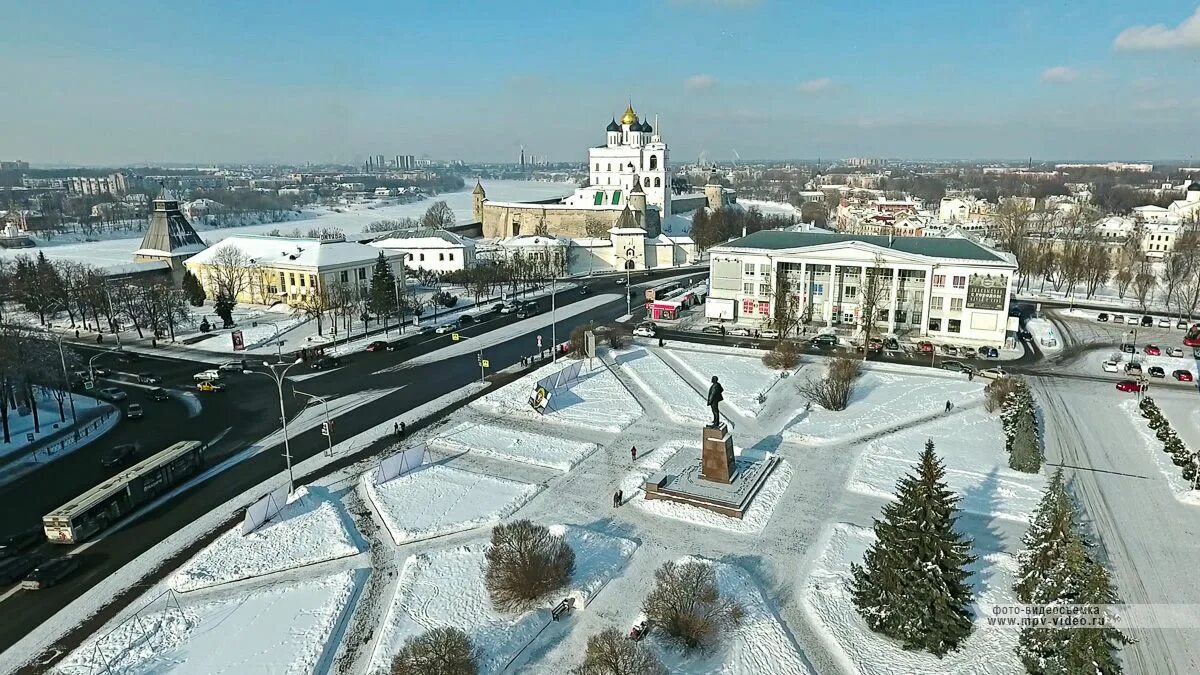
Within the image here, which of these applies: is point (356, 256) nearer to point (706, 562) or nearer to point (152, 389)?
point (152, 389)

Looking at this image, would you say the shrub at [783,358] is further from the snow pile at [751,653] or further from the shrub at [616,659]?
the shrub at [616,659]

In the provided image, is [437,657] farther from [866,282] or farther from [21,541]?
[866,282]

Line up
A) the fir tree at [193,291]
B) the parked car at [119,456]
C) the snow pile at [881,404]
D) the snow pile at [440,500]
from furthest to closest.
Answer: the fir tree at [193,291] → the snow pile at [881,404] → the parked car at [119,456] → the snow pile at [440,500]

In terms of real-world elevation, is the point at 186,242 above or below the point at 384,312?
above

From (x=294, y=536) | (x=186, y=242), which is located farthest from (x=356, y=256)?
(x=294, y=536)

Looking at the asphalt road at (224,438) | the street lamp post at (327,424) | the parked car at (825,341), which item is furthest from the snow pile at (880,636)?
the parked car at (825,341)

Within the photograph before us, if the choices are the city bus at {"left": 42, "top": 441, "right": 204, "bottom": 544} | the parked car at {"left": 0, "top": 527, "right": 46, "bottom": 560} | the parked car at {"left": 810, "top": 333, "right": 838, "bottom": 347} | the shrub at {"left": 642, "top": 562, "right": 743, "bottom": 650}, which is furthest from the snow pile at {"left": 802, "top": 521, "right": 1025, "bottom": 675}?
the parked car at {"left": 810, "top": 333, "right": 838, "bottom": 347}

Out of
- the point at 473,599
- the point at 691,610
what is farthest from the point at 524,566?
the point at 691,610
